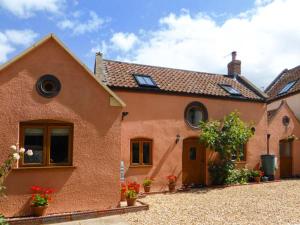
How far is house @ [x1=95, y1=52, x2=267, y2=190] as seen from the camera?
1481 centimetres

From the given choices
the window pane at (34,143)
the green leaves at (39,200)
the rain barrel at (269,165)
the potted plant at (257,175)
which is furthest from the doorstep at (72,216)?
the rain barrel at (269,165)

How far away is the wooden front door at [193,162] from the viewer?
1623cm

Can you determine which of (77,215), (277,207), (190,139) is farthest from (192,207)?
(190,139)

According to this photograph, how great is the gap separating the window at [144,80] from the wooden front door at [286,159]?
9.74m

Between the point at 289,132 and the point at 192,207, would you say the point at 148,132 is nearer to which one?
the point at 192,207

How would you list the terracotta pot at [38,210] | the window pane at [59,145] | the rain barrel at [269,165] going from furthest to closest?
1. the rain barrel at [269,165]
2. the window pane at [59,145]
3. the terracotta pot at [38,210]

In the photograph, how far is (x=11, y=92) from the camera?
9.84 metres

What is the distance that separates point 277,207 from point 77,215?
7150mm

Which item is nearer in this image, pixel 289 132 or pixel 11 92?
pixel 11 92

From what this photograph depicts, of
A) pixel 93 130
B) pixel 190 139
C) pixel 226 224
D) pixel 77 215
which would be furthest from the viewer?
pixel 190 139

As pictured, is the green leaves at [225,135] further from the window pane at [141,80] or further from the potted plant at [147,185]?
the window pane at [141,80]

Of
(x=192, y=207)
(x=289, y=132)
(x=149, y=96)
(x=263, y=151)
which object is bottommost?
(x=192, y=207)

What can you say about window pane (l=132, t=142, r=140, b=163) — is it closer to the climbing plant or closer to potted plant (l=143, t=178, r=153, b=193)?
potted plant (l=143, t=178, r=153, b=193)

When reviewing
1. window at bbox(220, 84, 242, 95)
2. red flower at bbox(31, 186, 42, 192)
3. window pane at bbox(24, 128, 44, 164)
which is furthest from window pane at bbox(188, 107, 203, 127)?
red flower at bbox(31, 186, 42, 192)
